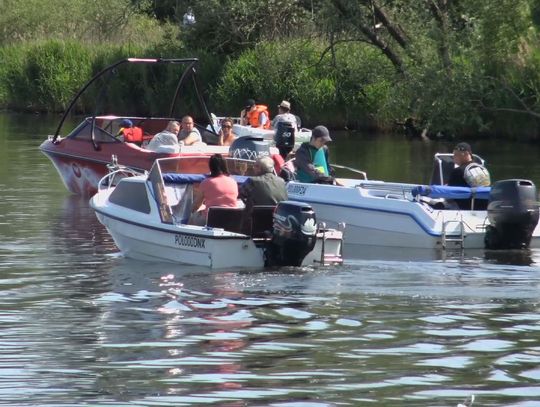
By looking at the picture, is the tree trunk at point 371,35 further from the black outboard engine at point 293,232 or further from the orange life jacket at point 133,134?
the black outboard engine at point 293,232

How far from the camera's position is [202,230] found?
1548 centimetres

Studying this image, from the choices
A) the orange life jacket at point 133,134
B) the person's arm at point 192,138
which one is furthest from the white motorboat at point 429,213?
the orange life jacket at point 133,134

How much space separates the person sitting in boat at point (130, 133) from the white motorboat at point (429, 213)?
6540mm

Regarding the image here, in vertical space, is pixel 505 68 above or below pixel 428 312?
above

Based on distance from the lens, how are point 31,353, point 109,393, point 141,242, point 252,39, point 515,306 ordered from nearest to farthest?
1. point 109,393
2. point 31,353
3. point 515,306
4. point 141,242
5. point 252,39

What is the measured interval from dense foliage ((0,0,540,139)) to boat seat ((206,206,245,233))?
1972cm

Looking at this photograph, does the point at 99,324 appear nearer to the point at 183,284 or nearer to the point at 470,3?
the point at 183,284

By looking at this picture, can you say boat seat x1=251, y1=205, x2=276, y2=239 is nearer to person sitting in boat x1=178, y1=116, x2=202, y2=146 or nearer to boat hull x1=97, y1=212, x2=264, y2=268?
boat hull x1=97, y1=212, x2=264, y2=268

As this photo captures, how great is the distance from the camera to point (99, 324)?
40.8ft

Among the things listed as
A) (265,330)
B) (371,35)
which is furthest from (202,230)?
(371,35)

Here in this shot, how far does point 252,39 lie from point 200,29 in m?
2.42

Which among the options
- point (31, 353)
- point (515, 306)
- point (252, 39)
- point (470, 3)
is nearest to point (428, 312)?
point (515, 306)

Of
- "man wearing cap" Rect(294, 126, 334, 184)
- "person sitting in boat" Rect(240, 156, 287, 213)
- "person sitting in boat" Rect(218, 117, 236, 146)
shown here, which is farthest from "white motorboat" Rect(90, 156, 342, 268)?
"person sitting in boat" Rect(218, 117, 236, 146)

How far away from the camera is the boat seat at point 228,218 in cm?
1562
